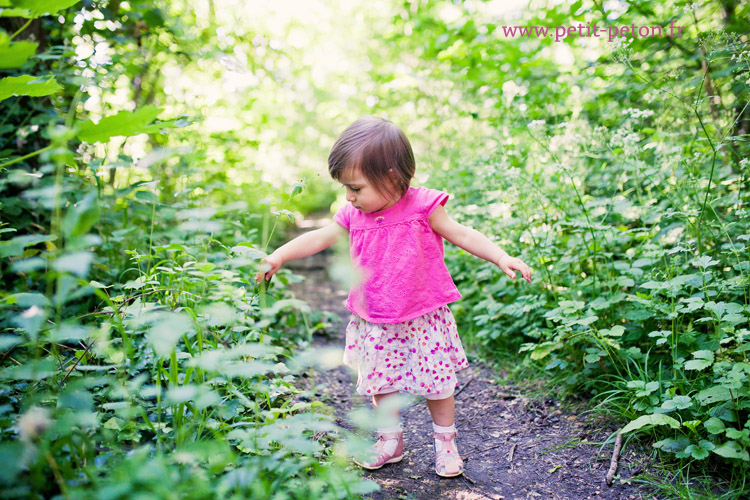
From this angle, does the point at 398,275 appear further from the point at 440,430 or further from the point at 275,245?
the point at 275,245

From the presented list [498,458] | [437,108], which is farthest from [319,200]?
[498,458]

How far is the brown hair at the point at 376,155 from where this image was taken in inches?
76.2

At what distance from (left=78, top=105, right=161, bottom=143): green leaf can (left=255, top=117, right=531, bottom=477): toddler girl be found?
77 centimetres

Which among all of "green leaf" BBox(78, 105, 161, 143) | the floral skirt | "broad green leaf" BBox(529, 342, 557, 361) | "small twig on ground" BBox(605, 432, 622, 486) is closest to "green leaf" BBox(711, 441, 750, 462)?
"small twig on ground" BBox(605, 432, 622, 486)

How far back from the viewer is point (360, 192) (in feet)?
6.46

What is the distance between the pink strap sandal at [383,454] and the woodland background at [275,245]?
17cm

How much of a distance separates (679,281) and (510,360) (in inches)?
43.8

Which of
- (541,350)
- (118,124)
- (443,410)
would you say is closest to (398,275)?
(443,410)

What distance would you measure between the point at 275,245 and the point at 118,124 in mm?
4052

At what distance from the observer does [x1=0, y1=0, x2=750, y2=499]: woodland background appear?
1263 millimetres

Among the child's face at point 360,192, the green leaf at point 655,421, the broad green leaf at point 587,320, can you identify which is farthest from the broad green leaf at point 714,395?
the child's face at point 360,192

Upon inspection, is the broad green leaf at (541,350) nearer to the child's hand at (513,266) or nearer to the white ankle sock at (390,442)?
the child's hand at (513,266)

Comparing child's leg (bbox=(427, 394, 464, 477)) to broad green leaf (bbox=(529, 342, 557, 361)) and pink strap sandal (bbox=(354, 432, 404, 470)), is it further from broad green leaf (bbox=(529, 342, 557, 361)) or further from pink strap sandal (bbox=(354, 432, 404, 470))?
broad green leaf (bbox=(529, 342, 557, 361))

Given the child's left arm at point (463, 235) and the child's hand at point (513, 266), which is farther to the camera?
the child's left arm at point (463, 235)
